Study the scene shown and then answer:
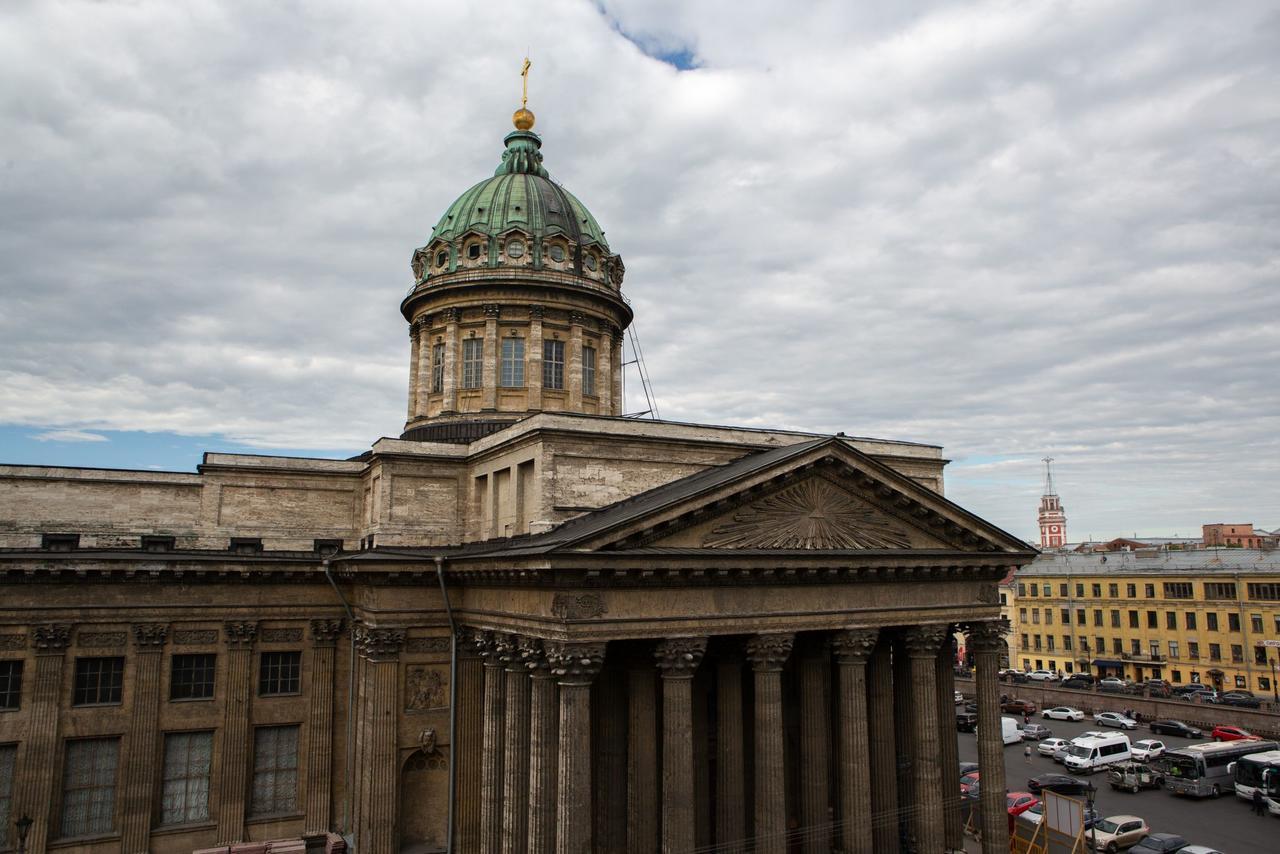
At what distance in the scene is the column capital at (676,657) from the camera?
21750mm

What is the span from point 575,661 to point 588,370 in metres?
20.8

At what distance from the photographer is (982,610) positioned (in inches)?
1080

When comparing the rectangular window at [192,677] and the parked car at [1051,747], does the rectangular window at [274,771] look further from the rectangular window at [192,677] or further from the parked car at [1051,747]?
the parked car at [1051,747]

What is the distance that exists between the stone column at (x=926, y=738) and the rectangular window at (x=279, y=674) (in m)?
19.8

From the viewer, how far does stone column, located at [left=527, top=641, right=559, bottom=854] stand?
21.3m

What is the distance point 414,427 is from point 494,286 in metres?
7.04

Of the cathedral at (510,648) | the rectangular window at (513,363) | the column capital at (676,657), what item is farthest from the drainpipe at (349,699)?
the column capital at (676,657)

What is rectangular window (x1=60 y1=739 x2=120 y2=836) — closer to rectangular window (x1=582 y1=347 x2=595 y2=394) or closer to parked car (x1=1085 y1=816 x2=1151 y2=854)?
rectangular window (x1=582 y1=347 x2=595 y2=394)

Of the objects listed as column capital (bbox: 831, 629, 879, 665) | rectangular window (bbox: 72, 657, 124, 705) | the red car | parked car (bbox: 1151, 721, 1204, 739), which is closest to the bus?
the red car

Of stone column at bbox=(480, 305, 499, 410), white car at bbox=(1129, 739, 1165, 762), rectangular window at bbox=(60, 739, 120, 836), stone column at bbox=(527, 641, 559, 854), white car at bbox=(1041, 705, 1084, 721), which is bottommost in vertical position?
white car at bbox=(1041, 705, 1084, 721)

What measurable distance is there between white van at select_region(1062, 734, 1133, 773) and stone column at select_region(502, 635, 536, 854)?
35.8 metres

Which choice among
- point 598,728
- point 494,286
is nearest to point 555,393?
point 494,286

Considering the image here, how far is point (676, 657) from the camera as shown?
71.5ft

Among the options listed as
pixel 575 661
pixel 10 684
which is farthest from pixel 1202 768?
pixel 10 684
